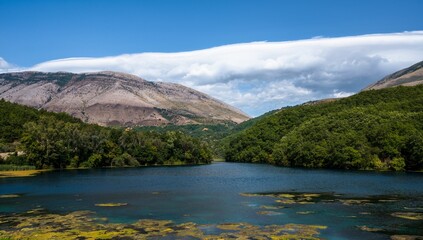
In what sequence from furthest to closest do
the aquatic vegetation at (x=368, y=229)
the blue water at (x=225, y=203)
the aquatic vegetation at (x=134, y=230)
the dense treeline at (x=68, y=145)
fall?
the dense treeline at (x=68, y=145)
the blue water at (x=225, y=203)
the aquatic vegetation at (x=368, y=229)
the aquatic vegetation at (x=134, y=230)

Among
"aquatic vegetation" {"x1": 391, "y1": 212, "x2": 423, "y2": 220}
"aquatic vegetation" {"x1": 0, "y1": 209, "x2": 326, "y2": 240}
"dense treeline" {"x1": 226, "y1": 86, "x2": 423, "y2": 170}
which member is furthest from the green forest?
"aquatic vegetation" {"x1": 0, "y1": 209, "x2": 326, "y2": 240}

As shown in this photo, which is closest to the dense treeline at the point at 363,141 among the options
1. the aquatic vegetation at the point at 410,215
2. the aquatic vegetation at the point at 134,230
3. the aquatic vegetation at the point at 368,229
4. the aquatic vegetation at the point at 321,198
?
the aquatic vegetation at the point at 321,198

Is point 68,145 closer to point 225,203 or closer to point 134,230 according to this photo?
point 225,203

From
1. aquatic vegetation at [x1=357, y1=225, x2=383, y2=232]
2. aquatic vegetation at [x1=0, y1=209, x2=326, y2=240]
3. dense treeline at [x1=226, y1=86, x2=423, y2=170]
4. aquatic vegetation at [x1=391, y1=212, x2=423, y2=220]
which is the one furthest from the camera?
dense treeline at [x1=226, y1=86, x2=423, y2=170]

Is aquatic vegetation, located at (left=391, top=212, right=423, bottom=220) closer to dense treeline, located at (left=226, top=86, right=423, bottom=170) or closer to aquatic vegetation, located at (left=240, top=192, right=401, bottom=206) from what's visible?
aquatic vegetation, located at (left=240, top=192, right=401, bottom=206)

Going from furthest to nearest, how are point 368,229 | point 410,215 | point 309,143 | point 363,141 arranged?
point 309,143 < point 363,141 < point 410,215 < point 368,229

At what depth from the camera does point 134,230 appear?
46.8 m

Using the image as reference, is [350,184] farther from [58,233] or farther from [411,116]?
[411,116]

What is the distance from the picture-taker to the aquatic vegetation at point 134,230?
1721 inches

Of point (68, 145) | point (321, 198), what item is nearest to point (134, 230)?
point (321, 198)

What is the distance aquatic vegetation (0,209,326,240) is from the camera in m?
43.7

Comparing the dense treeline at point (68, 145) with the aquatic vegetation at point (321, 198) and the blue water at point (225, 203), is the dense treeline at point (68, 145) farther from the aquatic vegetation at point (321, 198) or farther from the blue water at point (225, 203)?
the aquatic vegetation at point (321, 198)

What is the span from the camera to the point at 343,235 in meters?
44.2

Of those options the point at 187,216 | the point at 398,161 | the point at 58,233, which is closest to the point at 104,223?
the point at 58,233
